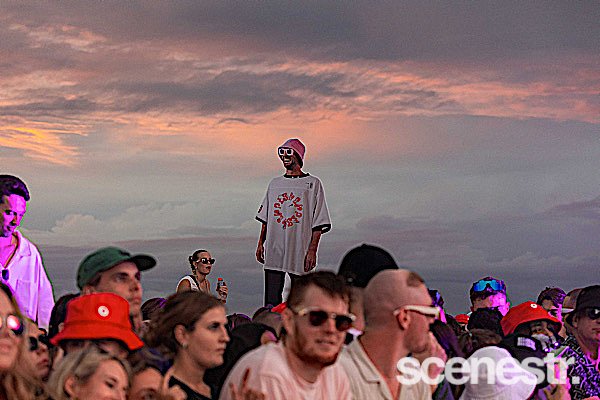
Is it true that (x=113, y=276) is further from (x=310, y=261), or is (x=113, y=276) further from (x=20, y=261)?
(x=310, y=261)

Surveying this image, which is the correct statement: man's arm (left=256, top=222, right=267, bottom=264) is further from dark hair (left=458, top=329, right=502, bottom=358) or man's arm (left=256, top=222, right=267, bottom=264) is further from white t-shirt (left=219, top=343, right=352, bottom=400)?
white t-shirt (left=219, top=343, right=352, bottom=400)

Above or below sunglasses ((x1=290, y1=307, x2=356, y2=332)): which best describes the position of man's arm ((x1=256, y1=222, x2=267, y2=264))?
above

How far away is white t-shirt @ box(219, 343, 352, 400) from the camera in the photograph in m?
4.64

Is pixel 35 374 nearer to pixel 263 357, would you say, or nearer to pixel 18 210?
pixel 263 357

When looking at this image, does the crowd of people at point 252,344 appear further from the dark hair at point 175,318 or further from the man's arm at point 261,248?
the man's arm at point 261,248

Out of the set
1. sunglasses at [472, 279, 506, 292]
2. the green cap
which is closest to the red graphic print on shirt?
sunglasses at [472, 279, 506, 292]

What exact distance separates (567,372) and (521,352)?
0.95m

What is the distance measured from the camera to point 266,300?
39.5 ft

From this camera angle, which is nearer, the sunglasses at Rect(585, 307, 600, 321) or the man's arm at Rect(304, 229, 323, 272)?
the sunglasses at Rect(585, 307, 600, 321)

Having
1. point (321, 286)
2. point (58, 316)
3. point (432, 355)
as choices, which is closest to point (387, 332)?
point (321, 286)

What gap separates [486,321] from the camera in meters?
9.84

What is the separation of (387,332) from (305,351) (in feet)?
1.93

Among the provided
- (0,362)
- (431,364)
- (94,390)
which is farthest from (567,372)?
(0,362)

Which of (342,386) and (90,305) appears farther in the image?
(90,305)
